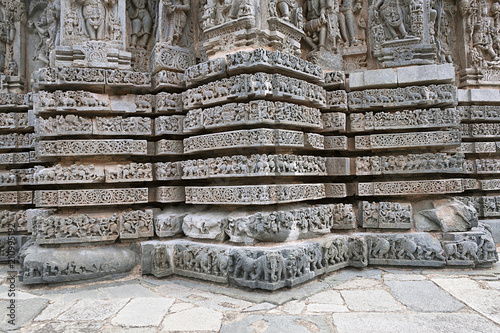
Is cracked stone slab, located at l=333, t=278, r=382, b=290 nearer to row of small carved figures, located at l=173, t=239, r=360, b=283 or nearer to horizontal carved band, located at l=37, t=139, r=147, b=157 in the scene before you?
row of small carved figures, located at l=173, t=239, r=360, b=283

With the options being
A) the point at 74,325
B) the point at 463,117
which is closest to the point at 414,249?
the point at 463,117

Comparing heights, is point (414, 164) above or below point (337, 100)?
below

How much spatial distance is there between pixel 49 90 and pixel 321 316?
18.1 feet

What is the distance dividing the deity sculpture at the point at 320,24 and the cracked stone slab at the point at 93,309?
548 cm

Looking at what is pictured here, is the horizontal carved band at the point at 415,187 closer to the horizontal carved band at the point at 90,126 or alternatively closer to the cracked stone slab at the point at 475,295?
the cracked stone slab at the point at 475,295

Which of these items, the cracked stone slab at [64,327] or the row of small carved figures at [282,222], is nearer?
the cracked stone slab at [64,327]

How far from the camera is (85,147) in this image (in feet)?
19.7

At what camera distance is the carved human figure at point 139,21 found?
695 cm

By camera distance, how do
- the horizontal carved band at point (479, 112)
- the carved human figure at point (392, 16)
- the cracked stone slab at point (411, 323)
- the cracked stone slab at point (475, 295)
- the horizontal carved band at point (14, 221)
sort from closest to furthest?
the cracked stone slab at point (411, 323) < the cracked stone slab at point (475, 295) < the carved human figure at point (392, 16) < the horizontal carved band at point (14, 221) < the horizontal carved band at point (479, 112)

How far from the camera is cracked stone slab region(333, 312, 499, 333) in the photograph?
364 cm

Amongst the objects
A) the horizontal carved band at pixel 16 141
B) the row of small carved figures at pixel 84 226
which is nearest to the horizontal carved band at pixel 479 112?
the row of small carved figures at pixel 84 226

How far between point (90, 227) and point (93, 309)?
1736 mm

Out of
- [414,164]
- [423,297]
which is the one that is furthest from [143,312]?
[414,164]

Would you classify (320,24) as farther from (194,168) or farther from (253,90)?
(194,168)
